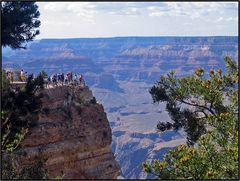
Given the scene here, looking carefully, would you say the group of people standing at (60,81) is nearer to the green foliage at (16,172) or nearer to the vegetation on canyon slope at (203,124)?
the green foliage at (16,172)

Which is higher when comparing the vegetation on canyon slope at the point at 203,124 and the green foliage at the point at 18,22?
the green foliage at the point at 18,22

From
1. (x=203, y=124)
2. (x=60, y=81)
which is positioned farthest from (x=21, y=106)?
(x=60, y=81)

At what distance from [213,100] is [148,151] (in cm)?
15474

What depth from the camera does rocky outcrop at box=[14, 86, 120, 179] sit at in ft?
94.2

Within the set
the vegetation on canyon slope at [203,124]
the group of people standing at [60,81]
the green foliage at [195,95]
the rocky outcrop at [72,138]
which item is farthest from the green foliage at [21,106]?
the vegetation on canyon slope at [203,124]

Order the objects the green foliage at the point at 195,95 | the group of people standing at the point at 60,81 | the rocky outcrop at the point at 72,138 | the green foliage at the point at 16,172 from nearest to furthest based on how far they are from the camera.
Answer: the green foliage at the point at 195,95
the green foliage at the point at 16,172
the rocky outcrop at the point at 72,138
the group of people standing at the point at 60,81

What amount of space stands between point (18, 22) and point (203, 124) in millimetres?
17490

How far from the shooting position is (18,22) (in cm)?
3272

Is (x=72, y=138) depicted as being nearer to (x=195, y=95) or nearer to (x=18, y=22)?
(x=18, y=22)

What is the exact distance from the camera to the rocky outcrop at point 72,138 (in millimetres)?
28703

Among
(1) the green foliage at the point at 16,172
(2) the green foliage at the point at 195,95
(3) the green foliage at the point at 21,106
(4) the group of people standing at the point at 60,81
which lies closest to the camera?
(2) the green foliage at the point at 195,95

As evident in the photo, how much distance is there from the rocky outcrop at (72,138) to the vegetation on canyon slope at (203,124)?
1020 cm

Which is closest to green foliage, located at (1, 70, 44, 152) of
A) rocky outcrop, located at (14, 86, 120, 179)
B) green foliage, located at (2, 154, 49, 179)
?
green foliage, located at (2, 154, 49, 179)

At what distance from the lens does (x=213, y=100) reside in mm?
17625
